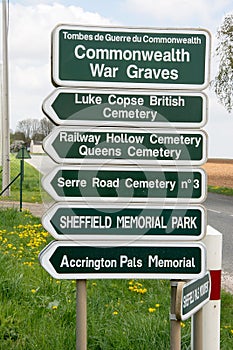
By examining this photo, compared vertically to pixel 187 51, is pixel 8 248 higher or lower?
lower

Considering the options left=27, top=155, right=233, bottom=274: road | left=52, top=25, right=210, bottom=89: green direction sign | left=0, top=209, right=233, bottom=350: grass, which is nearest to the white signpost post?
left=52, top=25, right=210, bottom=89: green direction sign

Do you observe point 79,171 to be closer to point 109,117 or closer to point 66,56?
point 109,117

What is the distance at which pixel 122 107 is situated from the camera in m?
3.07

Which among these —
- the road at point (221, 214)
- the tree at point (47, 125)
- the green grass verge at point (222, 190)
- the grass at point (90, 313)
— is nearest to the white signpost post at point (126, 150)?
the tree at point (47, 125)

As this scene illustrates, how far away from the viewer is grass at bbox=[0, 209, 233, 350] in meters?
3.79

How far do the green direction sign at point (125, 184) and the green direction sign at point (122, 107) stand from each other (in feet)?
0.84

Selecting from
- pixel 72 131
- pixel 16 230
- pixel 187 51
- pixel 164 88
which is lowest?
pixel 16 230

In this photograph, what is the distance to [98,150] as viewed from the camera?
3.06 metres

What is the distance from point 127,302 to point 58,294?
2.12 ft

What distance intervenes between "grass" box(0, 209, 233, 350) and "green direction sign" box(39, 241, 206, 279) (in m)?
0.80

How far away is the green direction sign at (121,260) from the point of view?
307 centimetres

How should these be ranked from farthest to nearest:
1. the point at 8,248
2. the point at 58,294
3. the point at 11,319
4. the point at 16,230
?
1. the point at 16,230
2. the point at 8,248
3. the point at 58,294
4. the point at 11,319

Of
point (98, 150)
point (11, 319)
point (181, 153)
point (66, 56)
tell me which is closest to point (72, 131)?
point (98, 150)

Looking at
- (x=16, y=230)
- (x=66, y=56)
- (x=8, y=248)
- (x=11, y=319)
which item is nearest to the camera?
(x=66, y=56)
